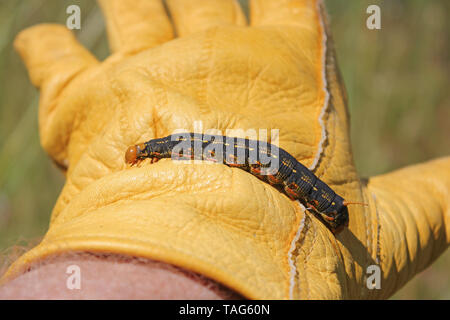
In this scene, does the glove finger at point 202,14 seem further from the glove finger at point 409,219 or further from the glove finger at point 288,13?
the glove finger at point 409,219

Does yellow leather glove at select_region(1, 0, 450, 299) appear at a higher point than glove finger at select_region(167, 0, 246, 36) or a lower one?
lower

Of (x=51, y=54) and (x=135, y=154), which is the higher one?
(x=51, y=54)

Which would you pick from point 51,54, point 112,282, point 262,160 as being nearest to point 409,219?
point 262,160

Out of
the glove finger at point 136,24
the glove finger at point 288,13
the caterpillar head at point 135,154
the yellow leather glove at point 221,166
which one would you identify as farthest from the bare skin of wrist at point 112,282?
the glove finger at point 288,13

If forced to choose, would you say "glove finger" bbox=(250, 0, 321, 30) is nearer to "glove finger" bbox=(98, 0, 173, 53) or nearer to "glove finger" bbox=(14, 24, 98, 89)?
"glove finger" bbox=(98, 0, 173, 53)

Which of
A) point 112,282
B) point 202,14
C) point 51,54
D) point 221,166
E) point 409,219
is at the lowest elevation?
point 409,219

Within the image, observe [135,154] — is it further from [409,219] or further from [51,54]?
[409,219]

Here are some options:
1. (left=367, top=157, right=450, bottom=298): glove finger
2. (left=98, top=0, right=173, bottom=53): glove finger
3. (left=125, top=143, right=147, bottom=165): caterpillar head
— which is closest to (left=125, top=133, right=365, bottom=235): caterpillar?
(left=125, top=143, right=147, bottom=165): caterpillar head
